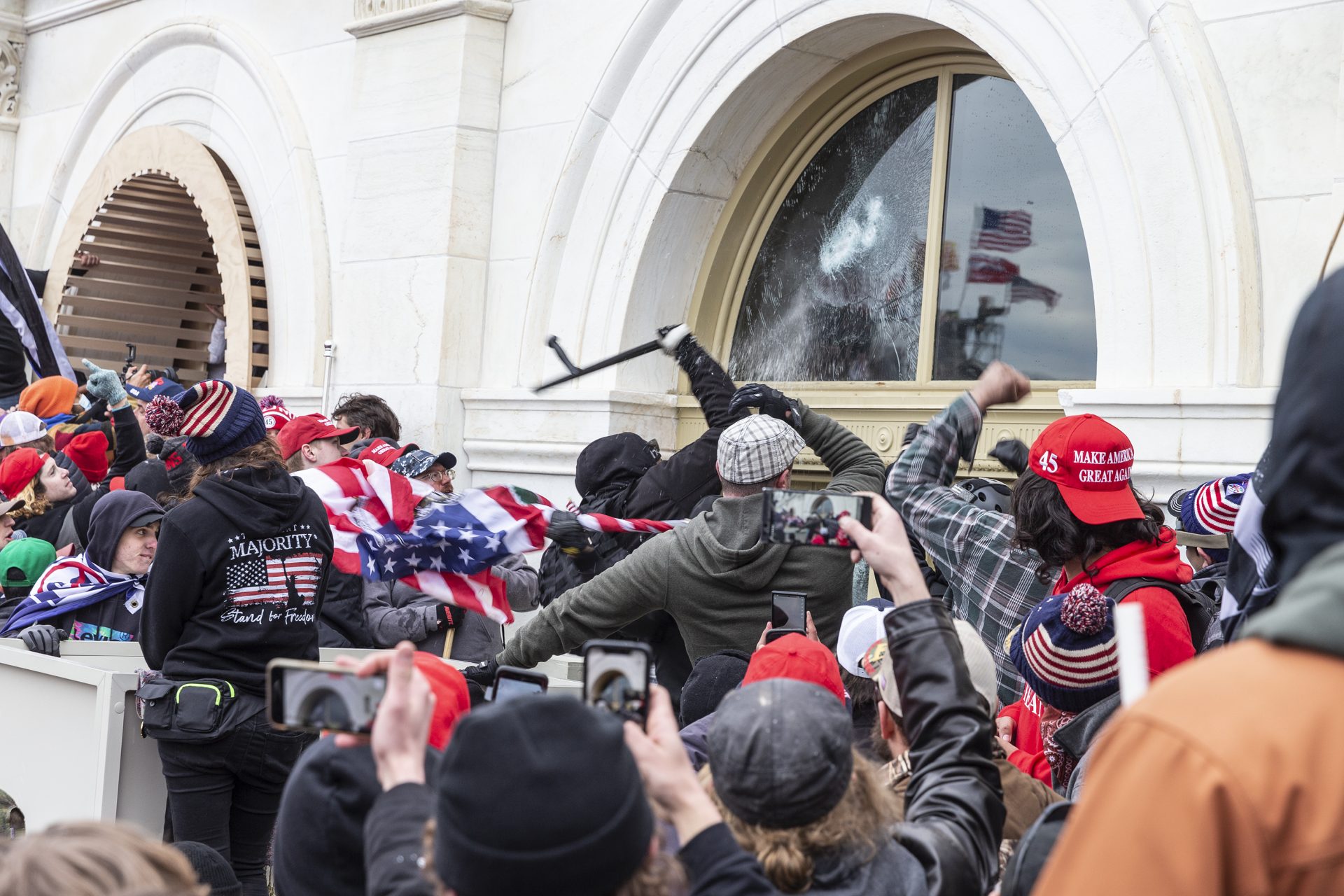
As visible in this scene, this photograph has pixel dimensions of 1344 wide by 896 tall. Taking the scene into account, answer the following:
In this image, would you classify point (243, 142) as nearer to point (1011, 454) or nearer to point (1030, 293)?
point (1030, 293)

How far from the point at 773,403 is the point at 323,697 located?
2.61 m

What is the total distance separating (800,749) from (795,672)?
38.8 inches

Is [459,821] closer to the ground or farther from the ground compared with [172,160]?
closer to the ground

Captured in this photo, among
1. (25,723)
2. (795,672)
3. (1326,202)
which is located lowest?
(25,723)

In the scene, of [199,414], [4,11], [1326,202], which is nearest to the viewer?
[199,414]

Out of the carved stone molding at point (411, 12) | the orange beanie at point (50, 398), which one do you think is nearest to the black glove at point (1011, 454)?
the carved stone molding at point (411, 12)

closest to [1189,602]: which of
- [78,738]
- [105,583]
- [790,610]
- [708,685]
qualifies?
[790,610]

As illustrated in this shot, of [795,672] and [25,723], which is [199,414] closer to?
[25,723]

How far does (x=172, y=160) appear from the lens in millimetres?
9422

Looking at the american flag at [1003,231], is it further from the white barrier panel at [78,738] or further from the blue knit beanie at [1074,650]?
the blue knit beanie at [1074,650]

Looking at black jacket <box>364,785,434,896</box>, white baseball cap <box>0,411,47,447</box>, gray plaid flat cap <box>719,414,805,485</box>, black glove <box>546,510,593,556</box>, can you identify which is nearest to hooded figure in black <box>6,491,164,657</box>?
black glove <box>546,510,593,556</box>

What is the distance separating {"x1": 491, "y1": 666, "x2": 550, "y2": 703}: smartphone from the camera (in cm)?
224

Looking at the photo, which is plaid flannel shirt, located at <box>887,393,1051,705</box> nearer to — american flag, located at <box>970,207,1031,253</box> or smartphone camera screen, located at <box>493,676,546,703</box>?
smartphone camera screen, located at <box>493,676,546,703</box>

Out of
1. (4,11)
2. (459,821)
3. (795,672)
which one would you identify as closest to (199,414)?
(795,672)
